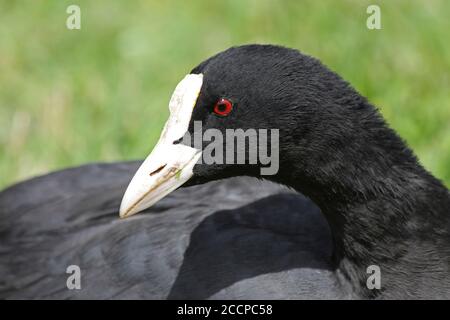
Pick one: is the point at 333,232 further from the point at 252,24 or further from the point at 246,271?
the point at 252,24

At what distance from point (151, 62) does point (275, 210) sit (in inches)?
95.0

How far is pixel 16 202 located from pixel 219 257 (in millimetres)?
1121

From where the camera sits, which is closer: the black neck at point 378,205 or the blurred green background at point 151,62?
the black neck at point 378,205

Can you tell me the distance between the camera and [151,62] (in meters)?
5.78

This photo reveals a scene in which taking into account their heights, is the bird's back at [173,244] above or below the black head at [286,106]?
below

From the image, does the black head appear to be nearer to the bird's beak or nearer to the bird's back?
the bird's beak

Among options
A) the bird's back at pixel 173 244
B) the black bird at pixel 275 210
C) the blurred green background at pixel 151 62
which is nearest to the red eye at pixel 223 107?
the black bird at pixel 275 210

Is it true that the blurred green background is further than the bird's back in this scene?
Yes

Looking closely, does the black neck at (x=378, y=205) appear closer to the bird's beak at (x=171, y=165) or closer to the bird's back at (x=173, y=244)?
the bird's back at (x=173, y=244)

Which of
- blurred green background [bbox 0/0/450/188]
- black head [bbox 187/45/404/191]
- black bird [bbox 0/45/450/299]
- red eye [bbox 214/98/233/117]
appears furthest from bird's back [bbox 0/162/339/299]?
blurred green background [bbox 0/0/450/188]

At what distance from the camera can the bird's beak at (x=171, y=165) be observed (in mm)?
3160

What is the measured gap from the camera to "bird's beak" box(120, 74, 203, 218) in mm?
3160

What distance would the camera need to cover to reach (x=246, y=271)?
338cm
